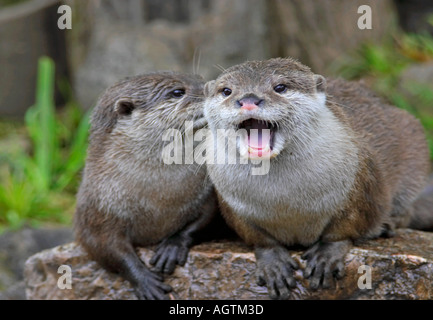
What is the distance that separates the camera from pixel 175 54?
19.5ft

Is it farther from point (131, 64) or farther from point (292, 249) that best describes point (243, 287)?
point (131, 64)

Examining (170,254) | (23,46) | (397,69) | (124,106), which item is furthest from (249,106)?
(23,46)

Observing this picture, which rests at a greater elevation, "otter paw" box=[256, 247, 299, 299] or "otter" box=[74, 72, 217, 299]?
"otter" box=[74, 72, 217, 299]

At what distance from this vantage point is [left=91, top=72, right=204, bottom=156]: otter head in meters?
3.12

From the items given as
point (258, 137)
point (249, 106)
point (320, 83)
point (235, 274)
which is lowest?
point (235, 274)

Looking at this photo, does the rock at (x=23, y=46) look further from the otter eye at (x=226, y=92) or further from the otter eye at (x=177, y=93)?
the otter eye at (x=226, y=92)

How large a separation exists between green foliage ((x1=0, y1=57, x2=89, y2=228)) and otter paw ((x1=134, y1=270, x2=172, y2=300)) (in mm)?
2557

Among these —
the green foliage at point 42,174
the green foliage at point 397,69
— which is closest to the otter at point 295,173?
the green foliage at point 397,69

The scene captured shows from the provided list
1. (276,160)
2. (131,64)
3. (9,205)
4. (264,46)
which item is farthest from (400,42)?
(276,160)

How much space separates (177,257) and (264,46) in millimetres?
3244

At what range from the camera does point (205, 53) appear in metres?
5.95

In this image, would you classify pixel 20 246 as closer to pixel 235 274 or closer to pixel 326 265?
pixel 235 274

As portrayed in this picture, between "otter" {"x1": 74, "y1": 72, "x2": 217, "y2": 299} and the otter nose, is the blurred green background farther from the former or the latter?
the otter nose

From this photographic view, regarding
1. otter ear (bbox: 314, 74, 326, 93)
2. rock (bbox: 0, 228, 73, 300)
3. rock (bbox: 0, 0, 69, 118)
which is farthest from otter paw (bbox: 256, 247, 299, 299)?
rock (bbox: 0, 0, 69, 118)
